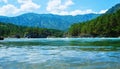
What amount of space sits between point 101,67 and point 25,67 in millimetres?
6137

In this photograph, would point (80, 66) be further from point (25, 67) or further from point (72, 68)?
point (25, 67)

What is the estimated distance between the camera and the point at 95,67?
75.7 feet

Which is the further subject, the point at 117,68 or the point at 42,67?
the point at 42,67

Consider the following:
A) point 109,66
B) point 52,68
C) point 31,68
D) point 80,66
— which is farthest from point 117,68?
point 31,68

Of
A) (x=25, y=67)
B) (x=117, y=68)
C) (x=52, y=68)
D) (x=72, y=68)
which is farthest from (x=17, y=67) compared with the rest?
(x=117, y=68)

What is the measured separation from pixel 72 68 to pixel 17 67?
14.9 feet

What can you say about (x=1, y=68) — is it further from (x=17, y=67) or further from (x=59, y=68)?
(x=59, y=68)

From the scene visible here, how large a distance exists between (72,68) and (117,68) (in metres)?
3.46

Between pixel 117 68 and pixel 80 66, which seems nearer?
pixel 117 68

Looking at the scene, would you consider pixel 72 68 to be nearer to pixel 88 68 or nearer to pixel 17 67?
pixel 88 68

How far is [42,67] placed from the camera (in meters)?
23.8

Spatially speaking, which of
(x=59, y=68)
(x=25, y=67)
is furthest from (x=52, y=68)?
(x=25, y=67)

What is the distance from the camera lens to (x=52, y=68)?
2317cm

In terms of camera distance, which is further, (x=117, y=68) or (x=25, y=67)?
(x=25, y=67)
